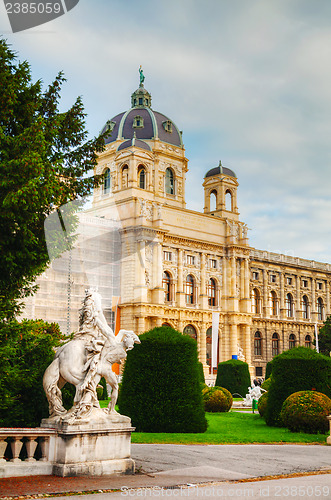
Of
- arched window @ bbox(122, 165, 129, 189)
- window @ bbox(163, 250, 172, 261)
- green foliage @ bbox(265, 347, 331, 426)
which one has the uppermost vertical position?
arched window @ bbox(122, 165, 129, 189)

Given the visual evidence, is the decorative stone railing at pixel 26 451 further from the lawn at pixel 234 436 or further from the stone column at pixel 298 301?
the stone column at pixel 298 301

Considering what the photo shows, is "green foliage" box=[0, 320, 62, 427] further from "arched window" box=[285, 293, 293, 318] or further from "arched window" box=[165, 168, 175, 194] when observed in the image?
"arched window" box=[285, 293, 293, 318]

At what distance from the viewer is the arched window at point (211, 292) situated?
51.2m

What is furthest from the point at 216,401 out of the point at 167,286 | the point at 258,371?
the point at 258,371

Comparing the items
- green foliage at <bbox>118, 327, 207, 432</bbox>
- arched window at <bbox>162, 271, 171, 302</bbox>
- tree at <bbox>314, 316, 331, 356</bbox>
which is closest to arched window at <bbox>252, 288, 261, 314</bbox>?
tree at <bbox>314, 316, 331, 356</bbox>

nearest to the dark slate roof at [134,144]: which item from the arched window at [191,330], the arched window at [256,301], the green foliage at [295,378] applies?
the arched window at [191,330]

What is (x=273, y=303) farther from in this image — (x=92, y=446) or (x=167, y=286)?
(x=92, y=446)

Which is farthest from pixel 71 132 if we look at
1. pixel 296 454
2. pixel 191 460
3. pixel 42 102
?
pixel 296 454

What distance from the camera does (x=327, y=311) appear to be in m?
64.9

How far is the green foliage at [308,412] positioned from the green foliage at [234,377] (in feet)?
54.3

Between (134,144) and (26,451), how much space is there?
4263 cm

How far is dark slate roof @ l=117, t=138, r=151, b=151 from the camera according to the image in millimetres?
48816

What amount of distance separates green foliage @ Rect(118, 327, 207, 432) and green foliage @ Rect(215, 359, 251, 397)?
17614mm

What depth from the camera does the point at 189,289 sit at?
49312mm
